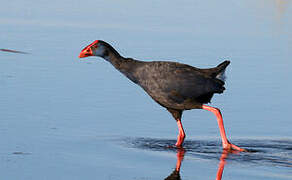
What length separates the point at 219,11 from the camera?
715 inches

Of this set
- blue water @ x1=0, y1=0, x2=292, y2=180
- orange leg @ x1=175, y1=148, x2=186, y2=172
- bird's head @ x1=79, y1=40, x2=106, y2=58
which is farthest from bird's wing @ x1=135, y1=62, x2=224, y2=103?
orange leg @ x1=175, y1=148, x2=186, y2=172

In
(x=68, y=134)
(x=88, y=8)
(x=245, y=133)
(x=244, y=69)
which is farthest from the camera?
(x=88, y=8)

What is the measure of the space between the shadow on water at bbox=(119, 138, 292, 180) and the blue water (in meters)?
0.01

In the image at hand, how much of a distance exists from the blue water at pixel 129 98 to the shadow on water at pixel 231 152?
1 cm

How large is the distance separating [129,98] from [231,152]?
2.35 m

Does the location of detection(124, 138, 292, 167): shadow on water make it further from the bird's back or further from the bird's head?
the bird's head

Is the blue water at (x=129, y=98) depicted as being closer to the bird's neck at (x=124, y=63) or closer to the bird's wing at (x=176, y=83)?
the bird's wing at (x=176, y=83)

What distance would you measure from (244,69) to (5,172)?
19.8ft

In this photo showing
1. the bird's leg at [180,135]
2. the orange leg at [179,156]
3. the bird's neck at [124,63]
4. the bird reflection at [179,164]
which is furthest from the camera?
the bird's neck at [124,63]

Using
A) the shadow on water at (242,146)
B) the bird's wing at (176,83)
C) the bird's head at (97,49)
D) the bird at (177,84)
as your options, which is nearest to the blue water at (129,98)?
the shadow on water at (242,146)

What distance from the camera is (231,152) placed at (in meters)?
8.74

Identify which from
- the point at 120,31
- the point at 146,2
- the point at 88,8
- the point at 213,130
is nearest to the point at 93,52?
the point at 213,130

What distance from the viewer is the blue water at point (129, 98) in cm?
786

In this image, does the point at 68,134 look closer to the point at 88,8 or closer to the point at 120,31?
the point at 120,31
